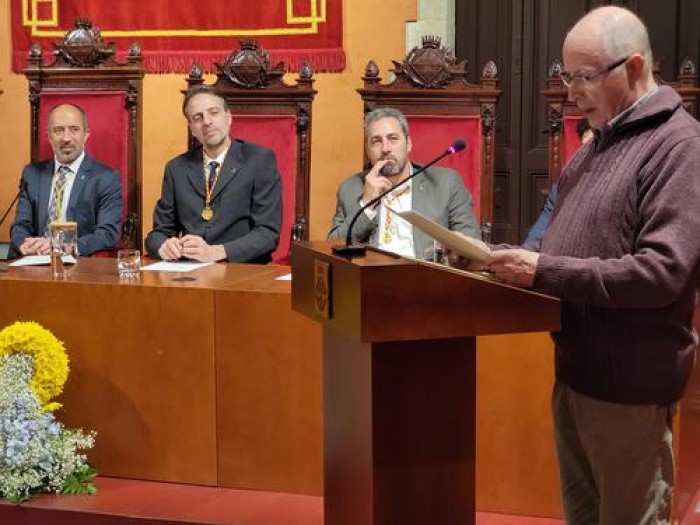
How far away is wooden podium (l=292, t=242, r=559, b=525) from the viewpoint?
174 centimetres

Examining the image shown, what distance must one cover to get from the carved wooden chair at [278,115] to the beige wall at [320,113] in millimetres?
1355

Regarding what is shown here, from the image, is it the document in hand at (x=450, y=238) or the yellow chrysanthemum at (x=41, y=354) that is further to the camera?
the yellow chrysanthemum at (x=41, y=354)

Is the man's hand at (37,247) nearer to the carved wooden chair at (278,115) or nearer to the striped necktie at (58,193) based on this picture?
the striped necktie at (58,193)

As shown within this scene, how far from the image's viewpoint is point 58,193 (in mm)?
4082

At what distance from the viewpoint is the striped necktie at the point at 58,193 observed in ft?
13.3

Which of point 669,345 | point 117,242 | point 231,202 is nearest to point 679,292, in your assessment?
point 669,345

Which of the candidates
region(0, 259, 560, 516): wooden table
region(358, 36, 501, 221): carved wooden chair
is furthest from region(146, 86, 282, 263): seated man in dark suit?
region(0, 259, 560, 516): wooden table

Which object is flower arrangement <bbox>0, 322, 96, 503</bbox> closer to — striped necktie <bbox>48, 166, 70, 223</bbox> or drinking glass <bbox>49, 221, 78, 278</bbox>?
drinking glass <bbox>49, 221, 78, 278</bbox>

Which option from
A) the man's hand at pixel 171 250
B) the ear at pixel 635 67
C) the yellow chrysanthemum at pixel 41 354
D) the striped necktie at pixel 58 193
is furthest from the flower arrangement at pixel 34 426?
the ear at pixel 635 67

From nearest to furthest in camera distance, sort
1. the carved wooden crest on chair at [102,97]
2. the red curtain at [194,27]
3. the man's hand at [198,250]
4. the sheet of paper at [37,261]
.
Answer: the sheet of paper at [37,261] → the man's hand at [198,250] → the carved wooden crest on chair at [102,97] → the red curtain at [194,27]

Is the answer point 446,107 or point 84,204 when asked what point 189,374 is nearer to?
point 84,204

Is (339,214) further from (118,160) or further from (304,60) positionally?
(304,60)

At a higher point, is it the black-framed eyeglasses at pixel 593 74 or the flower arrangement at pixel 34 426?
the black-framed eyeglasses at pixel 593 74

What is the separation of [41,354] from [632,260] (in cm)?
159
